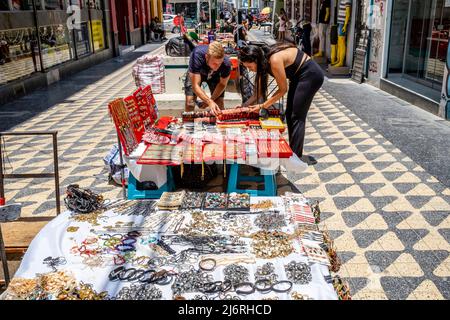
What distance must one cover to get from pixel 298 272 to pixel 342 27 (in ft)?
40.9

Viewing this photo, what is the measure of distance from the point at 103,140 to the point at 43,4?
796 cm

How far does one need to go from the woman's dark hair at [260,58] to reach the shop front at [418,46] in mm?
5073

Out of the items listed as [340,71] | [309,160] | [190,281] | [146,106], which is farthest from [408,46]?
[190,281]

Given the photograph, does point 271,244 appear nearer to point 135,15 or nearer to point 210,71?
point 210,71

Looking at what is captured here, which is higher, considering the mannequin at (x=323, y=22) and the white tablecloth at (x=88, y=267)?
the mannequin at (x=323, y=22)

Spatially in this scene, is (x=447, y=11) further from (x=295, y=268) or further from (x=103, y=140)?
(x=295, y=268)

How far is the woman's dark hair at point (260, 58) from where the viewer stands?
482 centimetres

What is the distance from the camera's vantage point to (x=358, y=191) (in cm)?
512

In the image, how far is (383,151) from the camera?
6508mm

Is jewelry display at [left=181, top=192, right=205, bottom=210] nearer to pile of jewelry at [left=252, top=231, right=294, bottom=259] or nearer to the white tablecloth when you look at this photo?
the white tablecloth

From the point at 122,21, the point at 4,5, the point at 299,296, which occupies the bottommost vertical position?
the point at 299,296

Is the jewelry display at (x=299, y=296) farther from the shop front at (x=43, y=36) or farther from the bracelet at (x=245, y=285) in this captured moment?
the shop front at (x=43, y=36)

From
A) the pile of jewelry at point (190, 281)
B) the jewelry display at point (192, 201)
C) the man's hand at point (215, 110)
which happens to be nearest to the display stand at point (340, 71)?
the man's hand at point (215, 110)
